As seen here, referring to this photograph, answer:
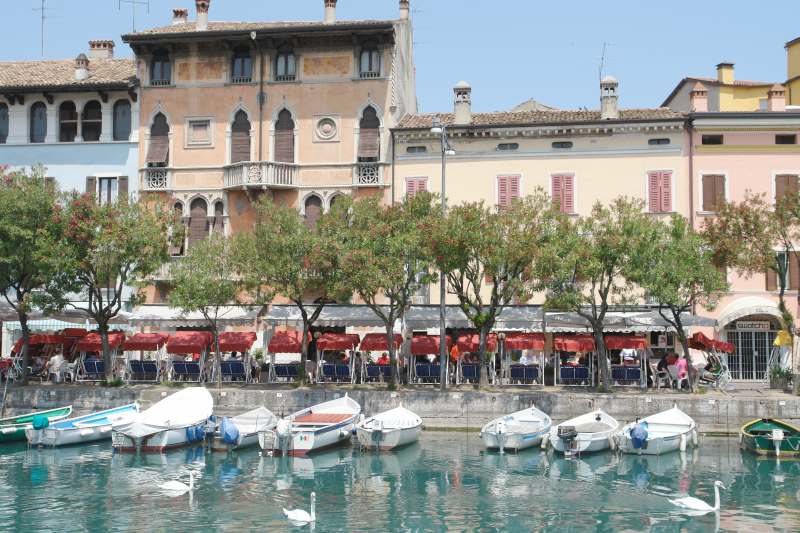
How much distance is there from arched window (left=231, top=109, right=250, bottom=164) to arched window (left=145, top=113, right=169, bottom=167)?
3.49 meters

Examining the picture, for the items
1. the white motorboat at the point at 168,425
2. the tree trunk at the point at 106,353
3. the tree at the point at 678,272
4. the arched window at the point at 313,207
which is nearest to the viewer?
the white motorboat at the point at 168,425

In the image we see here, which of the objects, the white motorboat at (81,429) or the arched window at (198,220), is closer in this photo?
the white motorboat at (81,429)

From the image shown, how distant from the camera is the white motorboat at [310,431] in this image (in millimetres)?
33438

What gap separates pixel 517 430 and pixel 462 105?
19136 millimetres

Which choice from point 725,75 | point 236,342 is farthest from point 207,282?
point 725,75

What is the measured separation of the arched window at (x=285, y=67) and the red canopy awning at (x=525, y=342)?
1815 centimetres

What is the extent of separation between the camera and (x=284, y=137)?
4912 cm

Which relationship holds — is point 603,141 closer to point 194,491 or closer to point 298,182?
point 298,182

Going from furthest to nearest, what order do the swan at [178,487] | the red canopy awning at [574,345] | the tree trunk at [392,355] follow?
1. the red canopy awning at [574,345]
2. the tree trunk at [392,355]
3. the swan at [178,487]

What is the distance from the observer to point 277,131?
49156 millimetres

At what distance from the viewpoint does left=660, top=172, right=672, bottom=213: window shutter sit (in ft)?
152

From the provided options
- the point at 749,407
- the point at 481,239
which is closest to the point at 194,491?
the point at 481,239

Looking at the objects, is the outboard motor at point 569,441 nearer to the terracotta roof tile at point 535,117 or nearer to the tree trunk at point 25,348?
the terracotta roof tile at point 535,117

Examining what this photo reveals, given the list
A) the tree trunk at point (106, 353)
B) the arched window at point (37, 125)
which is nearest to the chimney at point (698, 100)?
the tree trunk at point (106, 353)
